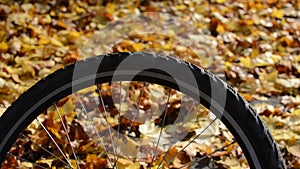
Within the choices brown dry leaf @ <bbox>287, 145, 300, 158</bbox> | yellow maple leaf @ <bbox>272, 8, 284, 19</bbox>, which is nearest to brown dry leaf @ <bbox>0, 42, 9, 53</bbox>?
brown dry leaf @ <bbox>287, 145, 300, 158</bbox>

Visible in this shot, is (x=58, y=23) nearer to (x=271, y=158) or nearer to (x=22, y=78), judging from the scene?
(x=22, y=78)

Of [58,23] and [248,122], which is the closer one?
[248,122]

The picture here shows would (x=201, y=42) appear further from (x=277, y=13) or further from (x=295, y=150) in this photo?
(x=295, y=150)

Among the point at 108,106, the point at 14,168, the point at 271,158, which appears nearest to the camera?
the point at 271,158

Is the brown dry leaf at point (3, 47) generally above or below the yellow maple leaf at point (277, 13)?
below

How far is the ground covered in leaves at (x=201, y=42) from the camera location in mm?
3906

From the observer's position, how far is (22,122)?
2.39 m

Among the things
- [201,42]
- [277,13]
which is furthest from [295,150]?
[277,13]

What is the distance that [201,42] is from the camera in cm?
485

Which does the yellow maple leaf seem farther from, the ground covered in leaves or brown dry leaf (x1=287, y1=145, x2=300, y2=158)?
brown dry leaf (x1=287, y1=145, x2=300, y2=158)

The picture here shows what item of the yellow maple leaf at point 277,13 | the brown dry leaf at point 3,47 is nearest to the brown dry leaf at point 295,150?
→ the brown dry leaf at point 3,47

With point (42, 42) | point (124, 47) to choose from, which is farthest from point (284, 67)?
point (42, 42)

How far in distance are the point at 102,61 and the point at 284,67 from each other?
237 cm

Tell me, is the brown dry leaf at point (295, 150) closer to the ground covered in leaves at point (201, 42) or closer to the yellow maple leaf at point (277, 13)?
the ground covered in leaves at point (201, 42)
